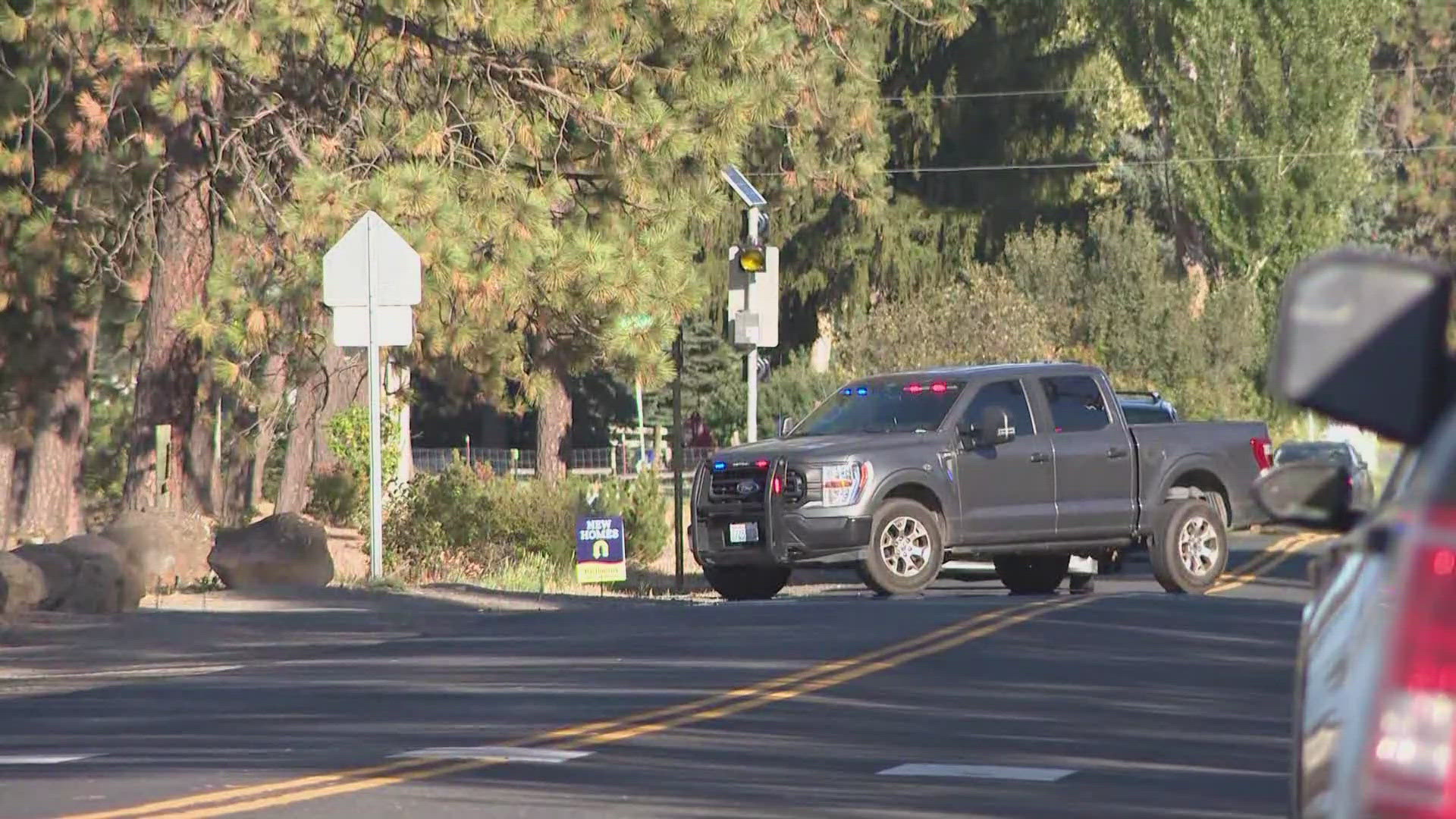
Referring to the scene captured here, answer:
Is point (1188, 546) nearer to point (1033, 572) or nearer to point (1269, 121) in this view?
point (1033, 572)

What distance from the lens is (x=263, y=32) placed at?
93.5ft

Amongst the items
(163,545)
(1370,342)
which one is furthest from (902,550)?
(1370,342)

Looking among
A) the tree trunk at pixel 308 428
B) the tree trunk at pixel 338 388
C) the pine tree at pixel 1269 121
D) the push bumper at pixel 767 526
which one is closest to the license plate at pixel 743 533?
the push bumper at pixel 767 526

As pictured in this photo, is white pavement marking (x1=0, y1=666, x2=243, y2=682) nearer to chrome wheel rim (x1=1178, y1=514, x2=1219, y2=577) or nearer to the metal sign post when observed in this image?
the metal sign post

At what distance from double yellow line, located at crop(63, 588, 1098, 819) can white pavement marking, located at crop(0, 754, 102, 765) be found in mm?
1448

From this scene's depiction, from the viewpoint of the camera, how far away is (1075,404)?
979 inches

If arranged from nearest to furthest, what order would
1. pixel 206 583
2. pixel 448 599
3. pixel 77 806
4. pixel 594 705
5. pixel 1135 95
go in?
A: 1. pixel 77 806
2. pixel 594 705
3. pixel 448 599
4. pixel 206 583
5. pixel 1135 95

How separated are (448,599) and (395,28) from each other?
8003mm

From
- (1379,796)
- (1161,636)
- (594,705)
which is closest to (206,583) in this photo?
(1161,636)

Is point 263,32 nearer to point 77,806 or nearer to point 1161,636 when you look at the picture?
point 1161,636

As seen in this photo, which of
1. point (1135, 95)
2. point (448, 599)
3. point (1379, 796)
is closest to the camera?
point (1379, 796)

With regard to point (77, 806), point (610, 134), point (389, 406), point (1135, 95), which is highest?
point (1135, 95)

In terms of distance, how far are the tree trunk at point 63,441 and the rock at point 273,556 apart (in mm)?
16857

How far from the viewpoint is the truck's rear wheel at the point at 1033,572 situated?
26.8 m
